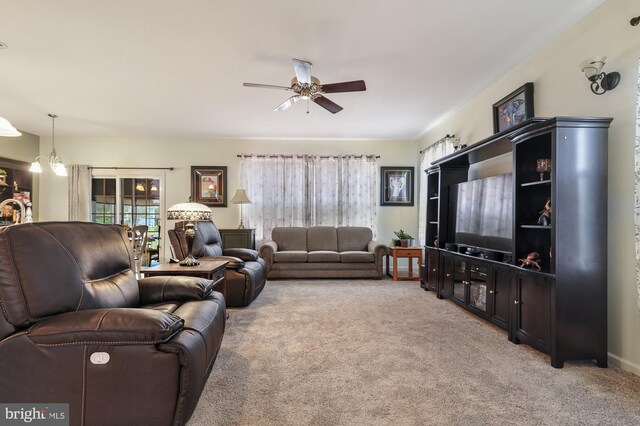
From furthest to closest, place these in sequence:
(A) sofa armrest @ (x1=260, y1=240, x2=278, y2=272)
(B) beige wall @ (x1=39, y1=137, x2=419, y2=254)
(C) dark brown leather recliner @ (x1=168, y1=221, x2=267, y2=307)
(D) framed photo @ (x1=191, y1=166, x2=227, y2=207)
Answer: (D) framed photo @ (x1=191, y1=166, x2=227, y2=207)
(B) beige wall @ (x1=39, y1=137, x2=419, y2=254)
(A) sofa armrest @ (x1=260, y1=240, x2=278, y2=272)
(C) dark brown leather recliner @ (x1=168, y1=221, x2=267, y2=307)

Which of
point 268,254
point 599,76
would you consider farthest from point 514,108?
point 268,254

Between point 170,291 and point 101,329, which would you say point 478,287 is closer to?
point 170,291

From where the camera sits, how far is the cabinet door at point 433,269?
445cm

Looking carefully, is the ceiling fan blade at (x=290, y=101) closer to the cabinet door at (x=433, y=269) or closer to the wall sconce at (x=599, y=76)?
the wall sconce at (x=599, y=76)

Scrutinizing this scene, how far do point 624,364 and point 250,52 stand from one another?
3965 millimetres

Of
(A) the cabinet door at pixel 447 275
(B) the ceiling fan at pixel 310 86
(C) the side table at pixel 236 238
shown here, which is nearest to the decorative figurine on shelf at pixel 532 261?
(A) the cabinet door at pixel 447 275

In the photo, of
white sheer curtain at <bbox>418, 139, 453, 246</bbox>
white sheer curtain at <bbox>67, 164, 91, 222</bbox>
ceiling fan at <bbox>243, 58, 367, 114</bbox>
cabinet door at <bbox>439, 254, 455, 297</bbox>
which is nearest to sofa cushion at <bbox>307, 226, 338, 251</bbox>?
white sheer curtain at <bbox>418, 139, 453, 246</bbox>

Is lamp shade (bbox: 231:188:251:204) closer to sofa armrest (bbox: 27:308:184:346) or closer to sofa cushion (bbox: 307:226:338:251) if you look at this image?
Answer: sofa cushion (bbox: 307:226:338:251)

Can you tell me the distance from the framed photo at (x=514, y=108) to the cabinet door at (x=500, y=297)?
1551mm

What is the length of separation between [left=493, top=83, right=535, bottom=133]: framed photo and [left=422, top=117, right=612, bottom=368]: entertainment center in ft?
1.11

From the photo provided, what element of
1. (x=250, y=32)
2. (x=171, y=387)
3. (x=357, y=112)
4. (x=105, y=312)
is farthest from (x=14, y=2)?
(x=357, y=112)

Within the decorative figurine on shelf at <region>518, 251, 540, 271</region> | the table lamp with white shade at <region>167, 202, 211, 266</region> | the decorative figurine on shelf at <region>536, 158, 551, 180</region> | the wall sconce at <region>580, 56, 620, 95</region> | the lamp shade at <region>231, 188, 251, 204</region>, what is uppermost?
the wall sconce at <region>580, 56, 620, 95</region>

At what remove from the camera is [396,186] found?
679 cm

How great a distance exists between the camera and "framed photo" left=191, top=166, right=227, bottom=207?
22.0 ft
